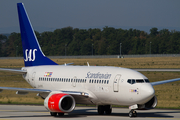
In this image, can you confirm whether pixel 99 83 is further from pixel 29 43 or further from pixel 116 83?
pixel 29 43

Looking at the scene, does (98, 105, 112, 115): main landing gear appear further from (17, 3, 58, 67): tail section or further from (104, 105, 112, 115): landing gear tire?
(17, 3, 58, 67): tail section

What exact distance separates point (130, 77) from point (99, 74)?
3.26m

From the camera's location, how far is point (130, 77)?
89.2ft

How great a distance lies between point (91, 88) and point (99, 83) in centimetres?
101

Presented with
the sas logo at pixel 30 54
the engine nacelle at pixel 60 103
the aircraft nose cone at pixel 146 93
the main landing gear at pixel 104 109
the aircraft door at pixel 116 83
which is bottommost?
the main landing gear at pixel 104 109

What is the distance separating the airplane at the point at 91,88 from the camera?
26672 mm

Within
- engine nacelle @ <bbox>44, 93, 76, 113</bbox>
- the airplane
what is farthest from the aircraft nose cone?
engine nacelle @ <bbox>44, 93, 76, 113</bbox>

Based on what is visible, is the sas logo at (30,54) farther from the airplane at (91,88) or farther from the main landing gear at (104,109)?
the main landing gear at (104,109)

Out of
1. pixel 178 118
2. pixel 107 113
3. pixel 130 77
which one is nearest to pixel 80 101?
pixel 107 113

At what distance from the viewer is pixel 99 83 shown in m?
28.8

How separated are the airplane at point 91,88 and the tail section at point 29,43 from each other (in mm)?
1677

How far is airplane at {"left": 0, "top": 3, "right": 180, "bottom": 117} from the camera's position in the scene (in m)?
26.7

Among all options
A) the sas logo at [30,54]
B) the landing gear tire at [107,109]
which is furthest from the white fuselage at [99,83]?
the sas logo at [30,54]

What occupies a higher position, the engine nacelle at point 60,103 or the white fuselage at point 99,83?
the white fuselage at point 99,83
